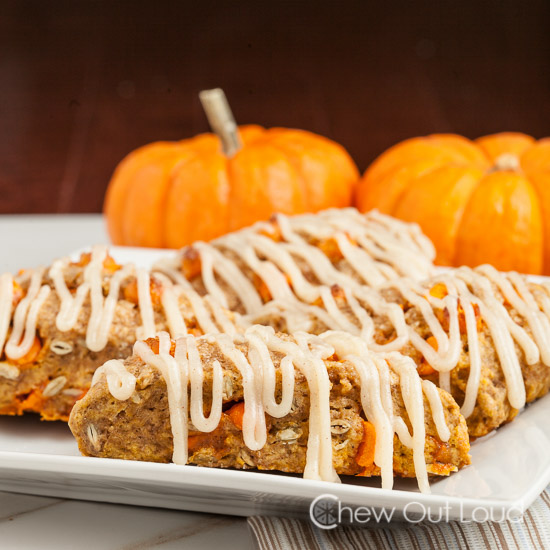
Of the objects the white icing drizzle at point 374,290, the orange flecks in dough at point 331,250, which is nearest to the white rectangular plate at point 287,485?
the white icing drizzle at point 374,290

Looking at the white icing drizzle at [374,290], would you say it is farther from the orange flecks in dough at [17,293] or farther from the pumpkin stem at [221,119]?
the pumpkin stem at [221,119]

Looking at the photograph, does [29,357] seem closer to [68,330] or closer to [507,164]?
[68,330]


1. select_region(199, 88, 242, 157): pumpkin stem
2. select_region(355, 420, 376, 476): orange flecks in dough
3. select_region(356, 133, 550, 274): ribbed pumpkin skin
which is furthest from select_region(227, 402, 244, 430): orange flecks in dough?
select_region(199, 88, 242, 157): pumpkin stem

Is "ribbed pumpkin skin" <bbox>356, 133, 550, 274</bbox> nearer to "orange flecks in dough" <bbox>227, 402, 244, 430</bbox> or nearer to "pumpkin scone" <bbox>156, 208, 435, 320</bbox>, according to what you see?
"pumpkin scone" <bbox>156, 208, 435, 320</bbox>

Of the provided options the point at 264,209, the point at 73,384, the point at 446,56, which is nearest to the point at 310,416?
the point at 73,384

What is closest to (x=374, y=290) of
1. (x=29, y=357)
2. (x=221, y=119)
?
(x=29, y=357)

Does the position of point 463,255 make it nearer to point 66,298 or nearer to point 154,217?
point 154,217
